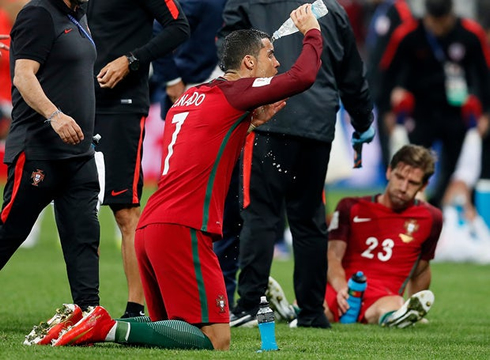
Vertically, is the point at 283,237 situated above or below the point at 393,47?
below

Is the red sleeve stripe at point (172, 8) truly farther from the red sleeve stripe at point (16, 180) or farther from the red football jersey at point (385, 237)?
the red football jersey at point (385, 237)

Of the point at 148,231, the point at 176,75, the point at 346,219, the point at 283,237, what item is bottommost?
the point at 283,237

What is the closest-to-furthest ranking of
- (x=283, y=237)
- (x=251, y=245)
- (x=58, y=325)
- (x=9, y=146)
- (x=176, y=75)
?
(x=58, y=325) → (x=9, y=146) → (x=251, y=245) → (x=176, y=75) → (x=283, y=237)

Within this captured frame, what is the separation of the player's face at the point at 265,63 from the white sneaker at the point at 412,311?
212 centimetres

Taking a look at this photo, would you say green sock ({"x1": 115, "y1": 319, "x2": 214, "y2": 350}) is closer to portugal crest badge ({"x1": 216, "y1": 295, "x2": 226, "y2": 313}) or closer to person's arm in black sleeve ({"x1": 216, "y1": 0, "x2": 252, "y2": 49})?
portugal crest badge ({"x1": 216, "y1": 295, "x2": 226, "y2": 313})

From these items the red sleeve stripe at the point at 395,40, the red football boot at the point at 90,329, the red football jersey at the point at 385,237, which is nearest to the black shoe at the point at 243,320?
the red football jersey at the point at 385,237

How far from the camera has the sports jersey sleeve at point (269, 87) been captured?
18.5 ft

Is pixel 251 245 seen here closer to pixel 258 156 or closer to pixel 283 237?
pixel 258 156

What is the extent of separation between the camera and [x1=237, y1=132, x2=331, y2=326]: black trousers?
7.23 meters

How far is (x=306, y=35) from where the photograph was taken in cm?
597

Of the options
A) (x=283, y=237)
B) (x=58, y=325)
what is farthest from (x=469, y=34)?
(x=58, y=325)

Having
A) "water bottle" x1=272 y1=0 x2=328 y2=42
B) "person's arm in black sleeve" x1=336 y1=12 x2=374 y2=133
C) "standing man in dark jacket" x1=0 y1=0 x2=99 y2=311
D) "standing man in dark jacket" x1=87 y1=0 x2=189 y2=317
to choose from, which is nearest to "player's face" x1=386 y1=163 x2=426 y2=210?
"person's arm in black sleeve" x1=336 y1=12 x2=374 y2=133

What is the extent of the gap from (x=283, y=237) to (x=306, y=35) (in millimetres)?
6647

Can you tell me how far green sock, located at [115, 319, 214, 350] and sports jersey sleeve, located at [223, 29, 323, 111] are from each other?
1.08 m
